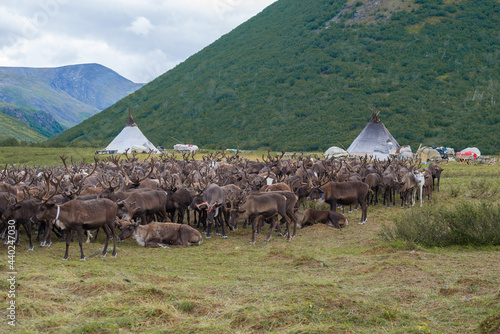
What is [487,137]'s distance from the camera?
5878 centimetres

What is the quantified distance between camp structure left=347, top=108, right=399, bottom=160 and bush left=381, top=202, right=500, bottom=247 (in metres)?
32.3

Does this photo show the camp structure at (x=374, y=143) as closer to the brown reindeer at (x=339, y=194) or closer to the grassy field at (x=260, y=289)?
the brown reindeer at (x=339, y=194)

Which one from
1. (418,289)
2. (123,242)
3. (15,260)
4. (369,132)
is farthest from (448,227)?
(369,132)

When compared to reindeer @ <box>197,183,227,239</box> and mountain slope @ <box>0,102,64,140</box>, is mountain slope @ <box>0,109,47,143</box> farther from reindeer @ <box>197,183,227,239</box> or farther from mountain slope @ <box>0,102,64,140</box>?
reindeer @ <box>197,183,227,239</box>

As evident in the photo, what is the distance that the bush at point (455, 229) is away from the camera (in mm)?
12008

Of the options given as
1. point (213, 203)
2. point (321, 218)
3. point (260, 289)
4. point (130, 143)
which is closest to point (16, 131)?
point (130, 143)

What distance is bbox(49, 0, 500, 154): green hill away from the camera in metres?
66.1

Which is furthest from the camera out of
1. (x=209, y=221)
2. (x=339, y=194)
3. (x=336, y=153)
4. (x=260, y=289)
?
(x=336, y=153)

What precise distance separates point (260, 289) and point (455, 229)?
6.50 meters

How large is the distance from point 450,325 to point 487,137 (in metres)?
59.1

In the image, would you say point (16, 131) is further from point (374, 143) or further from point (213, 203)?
point (213, 203)

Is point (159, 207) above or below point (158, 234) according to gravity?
above

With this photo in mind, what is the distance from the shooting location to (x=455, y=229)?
12.4 meters

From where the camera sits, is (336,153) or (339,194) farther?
(336,153)
